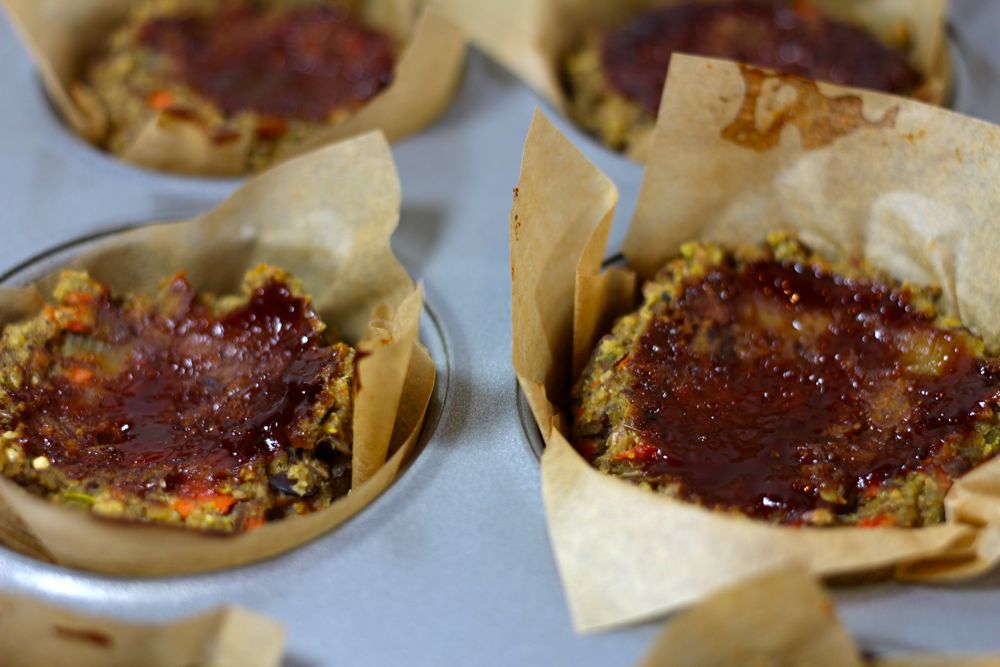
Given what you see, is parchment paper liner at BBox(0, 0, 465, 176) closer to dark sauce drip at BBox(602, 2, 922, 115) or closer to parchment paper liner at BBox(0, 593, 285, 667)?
dark sauce drip at BBox(602, 2, 922, 115)

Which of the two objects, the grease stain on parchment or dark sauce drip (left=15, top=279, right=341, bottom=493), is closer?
dark sauce drip (left=15, top=279, right=341, bottom=493)

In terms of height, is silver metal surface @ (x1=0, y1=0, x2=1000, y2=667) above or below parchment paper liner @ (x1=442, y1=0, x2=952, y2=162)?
below

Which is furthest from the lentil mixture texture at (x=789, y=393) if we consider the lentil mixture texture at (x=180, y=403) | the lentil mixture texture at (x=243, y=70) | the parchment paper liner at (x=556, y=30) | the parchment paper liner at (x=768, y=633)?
the lentil mixture texture at (x=243, y=70)

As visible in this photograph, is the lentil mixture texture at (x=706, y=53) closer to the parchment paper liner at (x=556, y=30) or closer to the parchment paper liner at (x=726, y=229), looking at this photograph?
the parchment paper liner at (x=556, y=30)

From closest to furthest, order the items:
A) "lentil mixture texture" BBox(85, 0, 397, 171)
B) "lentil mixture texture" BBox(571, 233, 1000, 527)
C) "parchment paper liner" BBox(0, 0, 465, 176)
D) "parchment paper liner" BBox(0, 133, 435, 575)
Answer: "lentil mixture texture" BBox(571, 233, 1000, 527) < "parchment paper liner" BBox(0, 133, 435, 575) < "parchment paper liner" BBox(0, 0, 465, 176) < "lentil mixture texture" BBox(85, 0, 397, 171)

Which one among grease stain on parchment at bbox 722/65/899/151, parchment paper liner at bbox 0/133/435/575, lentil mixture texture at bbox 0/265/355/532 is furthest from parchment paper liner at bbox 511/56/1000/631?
lentil mixture texture at bbox 0/265/355/532

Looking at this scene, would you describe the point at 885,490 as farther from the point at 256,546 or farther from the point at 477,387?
the point at 256,546
